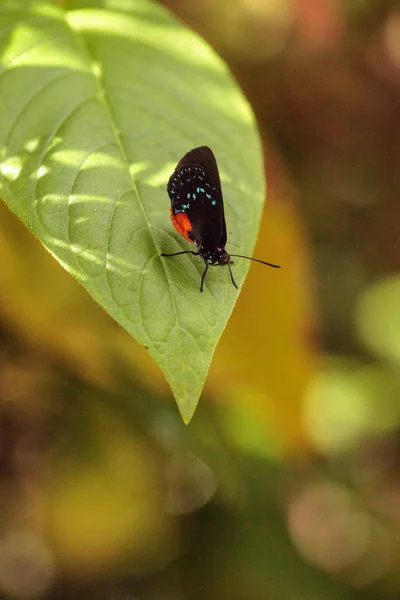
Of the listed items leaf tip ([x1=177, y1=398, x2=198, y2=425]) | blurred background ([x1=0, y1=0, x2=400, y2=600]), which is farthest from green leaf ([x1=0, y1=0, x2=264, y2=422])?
blurred background ([x1=0, y1=0, x2=400, y2=600])

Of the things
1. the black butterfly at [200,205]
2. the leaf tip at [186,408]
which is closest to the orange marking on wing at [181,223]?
the black butterfly at [200,205]

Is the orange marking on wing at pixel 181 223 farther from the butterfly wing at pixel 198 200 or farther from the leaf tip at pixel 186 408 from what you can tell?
the leaf tip at pixel 186 408

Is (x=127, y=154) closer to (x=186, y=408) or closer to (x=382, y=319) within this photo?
(x=186, y=408)

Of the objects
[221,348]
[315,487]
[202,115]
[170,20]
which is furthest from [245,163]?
[315,487]

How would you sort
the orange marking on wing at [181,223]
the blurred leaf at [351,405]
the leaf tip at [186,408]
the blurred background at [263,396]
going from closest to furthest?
the leaf tip at [186,408] → the orange marking on wing at [181,223] → the blurred background at [263,396] → the blurred leaf at [351,405]

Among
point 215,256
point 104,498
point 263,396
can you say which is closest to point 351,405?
point 263,396

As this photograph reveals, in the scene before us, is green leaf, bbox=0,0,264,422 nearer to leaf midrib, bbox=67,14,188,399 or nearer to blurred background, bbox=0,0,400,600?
leaf midrib, bbox=67,14,188,399

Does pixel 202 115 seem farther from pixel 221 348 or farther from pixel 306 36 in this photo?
pixel 306 36
